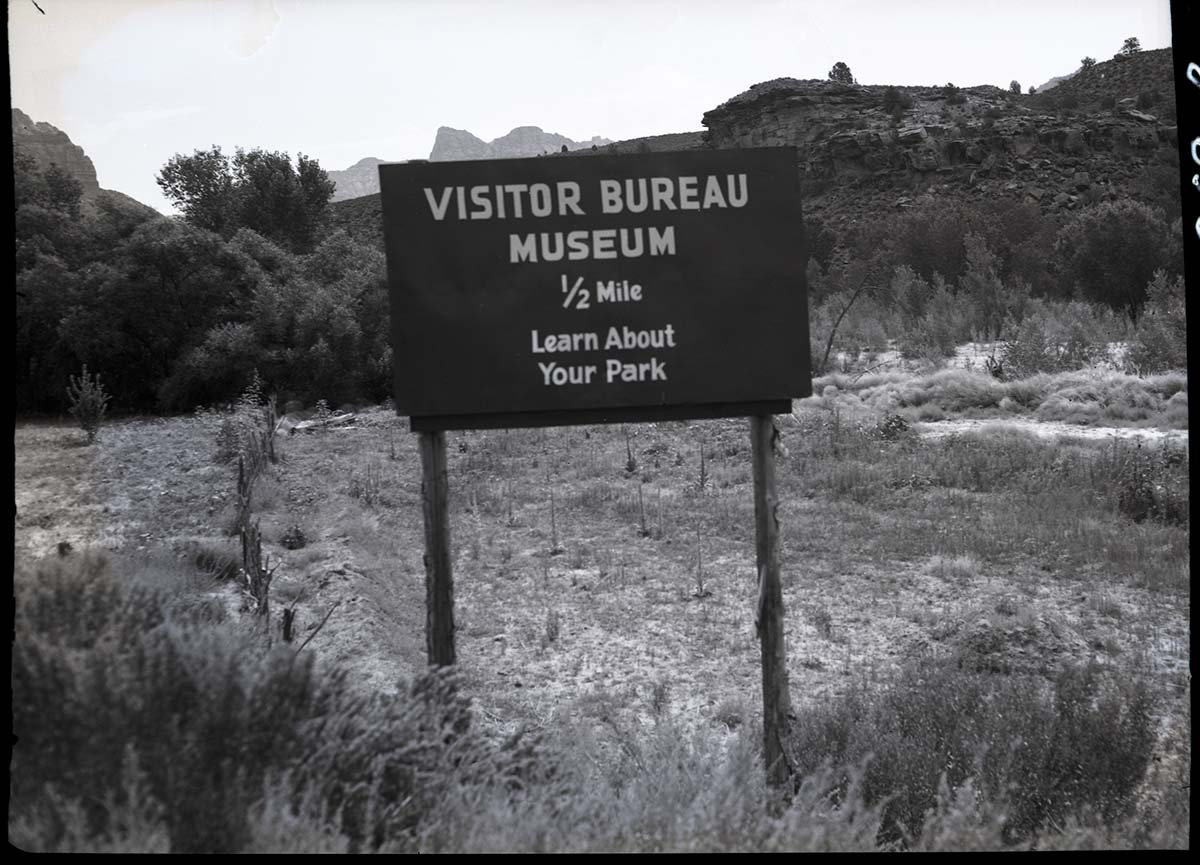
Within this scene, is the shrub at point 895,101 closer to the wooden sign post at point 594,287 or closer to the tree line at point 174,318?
the tree line at point 174,318

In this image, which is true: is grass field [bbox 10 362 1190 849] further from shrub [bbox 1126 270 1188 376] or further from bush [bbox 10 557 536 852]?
shrub [bbox 1126 270 1188 376]

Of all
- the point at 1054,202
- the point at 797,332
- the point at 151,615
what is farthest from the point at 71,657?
the point at 1054,202

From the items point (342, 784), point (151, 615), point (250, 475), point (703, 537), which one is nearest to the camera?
point (342, 784)

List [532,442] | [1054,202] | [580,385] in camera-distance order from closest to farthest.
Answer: [580,385] < [532,442] < [1054,202]

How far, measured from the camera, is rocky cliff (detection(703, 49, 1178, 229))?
129 ft

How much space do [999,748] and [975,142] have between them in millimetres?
43951

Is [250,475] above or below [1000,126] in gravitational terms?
below

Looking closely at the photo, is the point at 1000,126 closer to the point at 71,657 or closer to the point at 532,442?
the point at 532,442

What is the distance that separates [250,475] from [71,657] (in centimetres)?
727

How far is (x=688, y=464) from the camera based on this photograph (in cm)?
1153

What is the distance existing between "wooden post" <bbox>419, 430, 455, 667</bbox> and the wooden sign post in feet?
0.65

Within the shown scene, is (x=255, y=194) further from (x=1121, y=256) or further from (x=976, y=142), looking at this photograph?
(x=976, y=142)

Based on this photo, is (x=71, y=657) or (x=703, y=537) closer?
(x=71, y=657)

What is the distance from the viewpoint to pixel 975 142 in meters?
42.4
